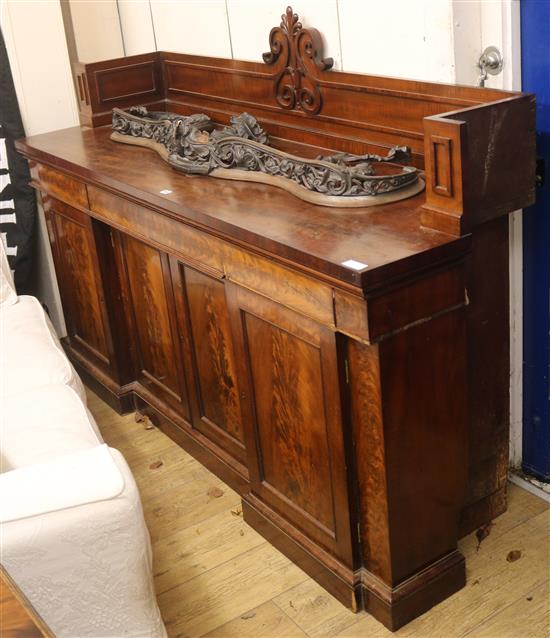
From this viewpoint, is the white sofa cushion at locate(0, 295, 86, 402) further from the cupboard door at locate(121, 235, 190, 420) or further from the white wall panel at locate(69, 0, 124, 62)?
the white wall panel at locate(69, 0, 124, 62)

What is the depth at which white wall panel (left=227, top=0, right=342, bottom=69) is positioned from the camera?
2.76 metres

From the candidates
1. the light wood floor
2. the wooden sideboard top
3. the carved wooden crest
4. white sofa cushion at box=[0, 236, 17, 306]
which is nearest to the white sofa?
the light wood floor

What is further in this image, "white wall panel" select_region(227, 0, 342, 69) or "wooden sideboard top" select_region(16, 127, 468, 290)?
"white wall panel" select_region(227, 0, 342, 69)

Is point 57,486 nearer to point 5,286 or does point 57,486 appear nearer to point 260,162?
point 260,162

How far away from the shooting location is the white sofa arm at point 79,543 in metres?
1.86

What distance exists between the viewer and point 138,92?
3658 mm

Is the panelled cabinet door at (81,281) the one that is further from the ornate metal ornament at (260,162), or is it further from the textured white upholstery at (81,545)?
the textured white upholstery at (81,545)

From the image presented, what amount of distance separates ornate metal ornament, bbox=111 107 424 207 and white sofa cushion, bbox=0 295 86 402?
2.31 feet

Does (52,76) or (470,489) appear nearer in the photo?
(470,489)

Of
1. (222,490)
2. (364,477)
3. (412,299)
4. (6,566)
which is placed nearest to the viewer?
(6,566)

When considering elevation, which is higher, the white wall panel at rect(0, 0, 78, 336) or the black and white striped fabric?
the white wall panel at rect(0, 0, 78, 336)

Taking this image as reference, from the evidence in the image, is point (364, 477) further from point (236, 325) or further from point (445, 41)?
point (445, 41)

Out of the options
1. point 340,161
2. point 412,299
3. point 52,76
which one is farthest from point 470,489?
point 52,76

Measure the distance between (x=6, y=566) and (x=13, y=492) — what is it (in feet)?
0.49
